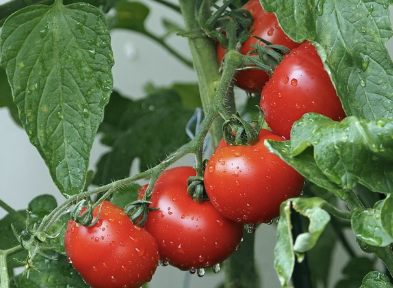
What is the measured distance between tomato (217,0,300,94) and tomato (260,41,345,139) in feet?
0.22

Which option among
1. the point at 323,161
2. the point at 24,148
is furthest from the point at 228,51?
the point at 24,148

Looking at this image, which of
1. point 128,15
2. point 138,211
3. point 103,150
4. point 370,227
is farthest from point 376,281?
point 103,150

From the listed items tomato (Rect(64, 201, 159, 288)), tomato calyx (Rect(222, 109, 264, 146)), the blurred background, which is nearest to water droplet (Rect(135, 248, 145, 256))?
tomato (Rect(64, 201, 159, 288))

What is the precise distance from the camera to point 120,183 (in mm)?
538

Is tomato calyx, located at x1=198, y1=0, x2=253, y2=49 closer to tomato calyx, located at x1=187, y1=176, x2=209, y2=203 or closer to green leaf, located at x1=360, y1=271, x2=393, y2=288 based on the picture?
tomato calyx, located at x1=187, y1=176, x2=209, y2=203

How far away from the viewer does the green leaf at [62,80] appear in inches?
22.8

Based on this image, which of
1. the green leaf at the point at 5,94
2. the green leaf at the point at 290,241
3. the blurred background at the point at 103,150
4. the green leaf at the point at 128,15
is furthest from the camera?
the blurred background at the point at 103,150

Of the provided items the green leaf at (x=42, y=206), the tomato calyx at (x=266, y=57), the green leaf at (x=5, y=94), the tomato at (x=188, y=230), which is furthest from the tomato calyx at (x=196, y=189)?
the green leaf at (x=5, y=94)

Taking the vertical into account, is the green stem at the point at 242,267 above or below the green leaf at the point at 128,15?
below

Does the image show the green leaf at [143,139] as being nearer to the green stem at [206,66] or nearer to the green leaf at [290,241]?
the green stem at [206,66]

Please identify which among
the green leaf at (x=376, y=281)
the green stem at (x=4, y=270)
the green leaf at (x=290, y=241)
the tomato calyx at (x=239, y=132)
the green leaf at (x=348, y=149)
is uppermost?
the green leaf at (x=348, y=149)

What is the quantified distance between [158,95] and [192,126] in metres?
0.13

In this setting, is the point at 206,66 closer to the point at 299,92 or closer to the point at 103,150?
the point at 299,92

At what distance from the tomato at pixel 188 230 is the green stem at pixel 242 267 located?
0.58 ft
